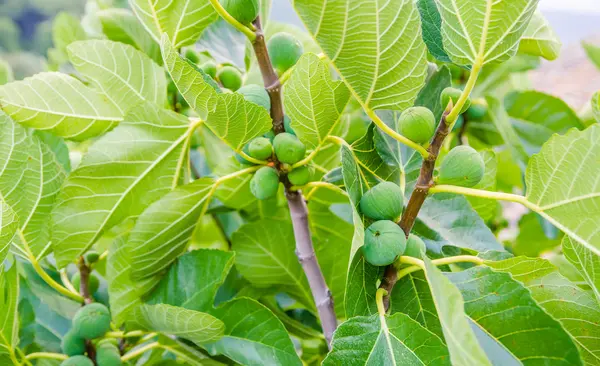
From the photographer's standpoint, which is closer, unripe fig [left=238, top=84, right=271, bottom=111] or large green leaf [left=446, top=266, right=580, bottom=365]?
large green leaf [left=446, top=266, right=580, bottom=365]

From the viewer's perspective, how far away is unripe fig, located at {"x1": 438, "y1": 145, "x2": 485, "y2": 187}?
573 millimetres

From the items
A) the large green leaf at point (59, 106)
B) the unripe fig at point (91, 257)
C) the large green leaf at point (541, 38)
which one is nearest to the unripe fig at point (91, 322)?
the unripe fig at point (91, 257)

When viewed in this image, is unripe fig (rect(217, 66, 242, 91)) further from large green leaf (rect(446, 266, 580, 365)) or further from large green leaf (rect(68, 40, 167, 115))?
large green leaf (rect(446, 266, 580, 365))

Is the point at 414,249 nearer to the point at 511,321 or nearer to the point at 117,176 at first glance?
the point at 511,321

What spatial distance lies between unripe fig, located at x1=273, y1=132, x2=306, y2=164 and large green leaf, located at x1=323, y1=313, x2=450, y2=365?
0.68 feet

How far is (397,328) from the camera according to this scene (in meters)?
0.56

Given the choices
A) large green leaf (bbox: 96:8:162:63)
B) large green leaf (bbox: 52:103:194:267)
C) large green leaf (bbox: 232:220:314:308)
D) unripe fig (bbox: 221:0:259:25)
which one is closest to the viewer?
unripe fig (bbox: 221:0:259:25)

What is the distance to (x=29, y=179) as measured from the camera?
2.47 ft

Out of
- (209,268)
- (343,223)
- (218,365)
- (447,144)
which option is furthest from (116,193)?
(447,144)

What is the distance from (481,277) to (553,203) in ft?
0.36

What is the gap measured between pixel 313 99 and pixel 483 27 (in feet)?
0.61

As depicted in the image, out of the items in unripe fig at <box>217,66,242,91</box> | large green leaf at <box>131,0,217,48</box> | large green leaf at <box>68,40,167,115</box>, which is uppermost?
large green leaf at <box>131,0,217,48</box>

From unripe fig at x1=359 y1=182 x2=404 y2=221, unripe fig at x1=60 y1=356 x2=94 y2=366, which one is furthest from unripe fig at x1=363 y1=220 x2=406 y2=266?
unripe fig at x1=60 y1=356 x2=94 y2=366

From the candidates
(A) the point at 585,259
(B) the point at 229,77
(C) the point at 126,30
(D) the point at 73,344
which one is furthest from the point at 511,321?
(C) the point at 126,30
